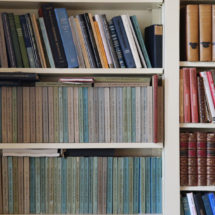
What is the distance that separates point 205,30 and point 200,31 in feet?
0.07

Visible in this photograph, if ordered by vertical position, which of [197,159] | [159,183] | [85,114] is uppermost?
[85,114]

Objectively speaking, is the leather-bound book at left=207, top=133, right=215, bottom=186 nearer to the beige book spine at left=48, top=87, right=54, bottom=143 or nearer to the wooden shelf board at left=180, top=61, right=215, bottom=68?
the wooden shelf board at left=180, top=61, right=215, bottom=68

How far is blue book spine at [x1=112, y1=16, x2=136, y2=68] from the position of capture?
4.75 feet

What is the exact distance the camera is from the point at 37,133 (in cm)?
143

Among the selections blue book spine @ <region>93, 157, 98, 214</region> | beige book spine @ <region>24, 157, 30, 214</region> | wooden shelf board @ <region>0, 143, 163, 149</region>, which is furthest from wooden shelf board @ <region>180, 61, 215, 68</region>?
beige book spine @ <region>24, 157, 30, 214</region>

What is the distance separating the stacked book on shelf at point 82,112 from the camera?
142 centimetres

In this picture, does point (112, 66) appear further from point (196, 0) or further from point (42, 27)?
point (196, 0)

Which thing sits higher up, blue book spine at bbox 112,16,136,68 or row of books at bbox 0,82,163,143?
blue book spine at bbox 112,16,136,68

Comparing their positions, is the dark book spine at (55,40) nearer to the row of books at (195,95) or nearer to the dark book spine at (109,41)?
the dark book spine at (109,41)

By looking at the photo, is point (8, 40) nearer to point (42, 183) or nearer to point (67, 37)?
point (67, 37)

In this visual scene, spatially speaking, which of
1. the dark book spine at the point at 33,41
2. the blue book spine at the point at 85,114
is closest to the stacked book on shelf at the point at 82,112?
the blue book spine at the point at 85,114

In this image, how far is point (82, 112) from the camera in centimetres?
144

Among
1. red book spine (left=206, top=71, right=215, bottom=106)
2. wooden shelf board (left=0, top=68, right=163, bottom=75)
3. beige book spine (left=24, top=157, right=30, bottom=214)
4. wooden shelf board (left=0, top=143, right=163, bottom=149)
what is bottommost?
beige book spine (left=24, top=157, right=30, bottom=214)

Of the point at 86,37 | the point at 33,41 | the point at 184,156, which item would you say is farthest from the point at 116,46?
the point at 184,156
